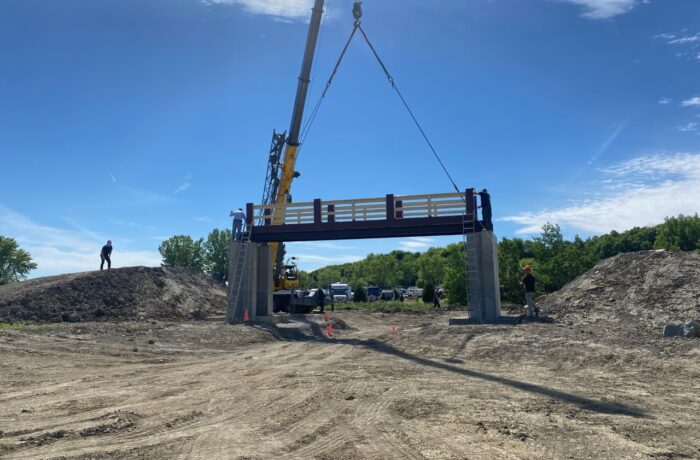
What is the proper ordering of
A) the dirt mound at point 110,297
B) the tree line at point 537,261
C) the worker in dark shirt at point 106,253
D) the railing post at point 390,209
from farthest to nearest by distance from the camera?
the tree line at point 537,261 → the worker in dark shirt at point 106,253 → the dirt mound at point 110,297 → the railing post at point 390,209

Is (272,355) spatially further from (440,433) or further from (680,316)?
(680,316)

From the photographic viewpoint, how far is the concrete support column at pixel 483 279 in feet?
64.2

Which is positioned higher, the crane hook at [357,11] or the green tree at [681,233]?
the crane hook at [357,11]

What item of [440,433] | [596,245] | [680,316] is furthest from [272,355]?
[596,245]

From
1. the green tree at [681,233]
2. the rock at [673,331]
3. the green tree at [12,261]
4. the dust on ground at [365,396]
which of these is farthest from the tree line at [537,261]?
the green tree at [12,261]

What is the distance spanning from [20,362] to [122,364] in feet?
7.16

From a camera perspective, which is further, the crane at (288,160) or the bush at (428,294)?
the bush at (428,294)

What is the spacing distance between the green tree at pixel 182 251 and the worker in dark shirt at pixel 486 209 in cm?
6784

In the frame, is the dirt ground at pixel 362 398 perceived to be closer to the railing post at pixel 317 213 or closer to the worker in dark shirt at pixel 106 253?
the railing post at pixel 317 213

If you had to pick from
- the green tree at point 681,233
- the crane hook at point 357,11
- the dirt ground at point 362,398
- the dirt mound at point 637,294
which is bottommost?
the dirt ground at point 362,398

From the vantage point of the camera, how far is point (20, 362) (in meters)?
12.1

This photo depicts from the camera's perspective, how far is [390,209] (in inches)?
871

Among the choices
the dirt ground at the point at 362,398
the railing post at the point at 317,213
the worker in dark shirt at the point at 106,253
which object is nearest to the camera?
the dirt ground at the point at 362,398

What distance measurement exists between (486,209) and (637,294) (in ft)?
19.9
